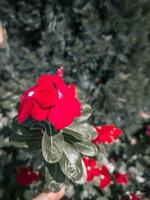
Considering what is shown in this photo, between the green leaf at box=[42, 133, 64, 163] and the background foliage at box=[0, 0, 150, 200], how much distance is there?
5.70ft

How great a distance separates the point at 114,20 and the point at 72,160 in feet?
7.66

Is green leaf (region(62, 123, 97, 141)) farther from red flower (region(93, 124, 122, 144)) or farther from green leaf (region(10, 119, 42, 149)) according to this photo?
red flower (region(93, 124, 122, 144))

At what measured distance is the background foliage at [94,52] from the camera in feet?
12.2

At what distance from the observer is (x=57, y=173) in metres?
1.79

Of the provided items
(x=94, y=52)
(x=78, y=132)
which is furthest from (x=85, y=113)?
(x=94, y=52)

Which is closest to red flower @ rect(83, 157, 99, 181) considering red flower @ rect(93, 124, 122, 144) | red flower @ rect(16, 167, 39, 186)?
red flower @ rect(93, 124, 122, 144)

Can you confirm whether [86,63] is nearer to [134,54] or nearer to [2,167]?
[134,54]

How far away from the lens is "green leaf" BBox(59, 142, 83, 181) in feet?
5.58

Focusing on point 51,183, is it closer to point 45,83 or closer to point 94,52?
point 45,83

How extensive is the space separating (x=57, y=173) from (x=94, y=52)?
2.15m

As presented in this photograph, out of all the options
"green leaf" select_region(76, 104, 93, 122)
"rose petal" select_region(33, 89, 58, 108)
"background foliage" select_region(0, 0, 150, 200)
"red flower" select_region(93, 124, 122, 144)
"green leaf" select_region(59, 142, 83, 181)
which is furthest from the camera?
"background foliage" select_region(0, 0, 150, 200)

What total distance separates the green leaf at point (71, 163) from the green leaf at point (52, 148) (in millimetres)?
86

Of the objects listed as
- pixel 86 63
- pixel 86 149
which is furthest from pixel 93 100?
pixel 86 149

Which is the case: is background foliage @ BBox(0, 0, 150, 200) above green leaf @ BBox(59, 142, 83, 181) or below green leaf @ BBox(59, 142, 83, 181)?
above
